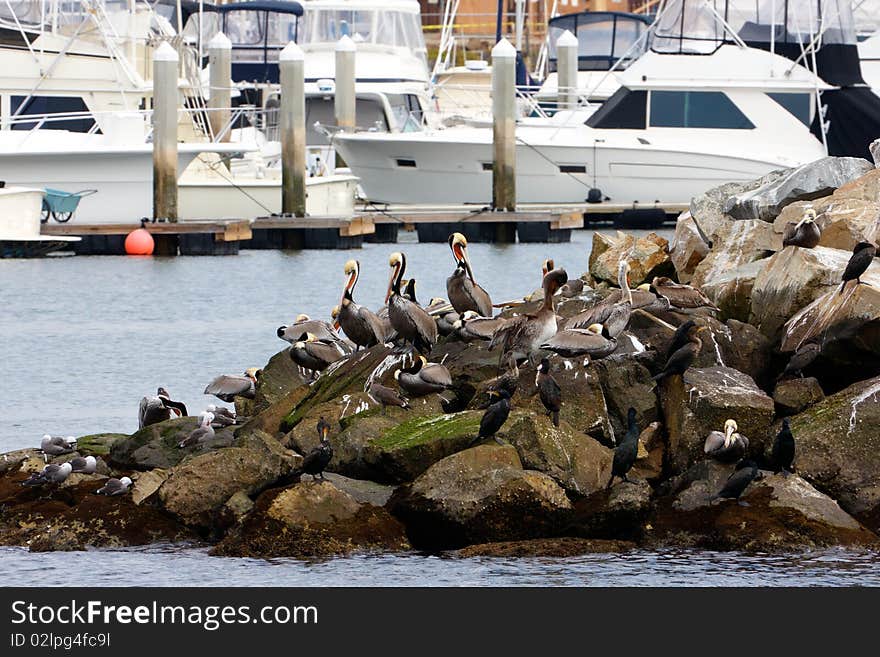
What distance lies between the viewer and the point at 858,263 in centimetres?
1414

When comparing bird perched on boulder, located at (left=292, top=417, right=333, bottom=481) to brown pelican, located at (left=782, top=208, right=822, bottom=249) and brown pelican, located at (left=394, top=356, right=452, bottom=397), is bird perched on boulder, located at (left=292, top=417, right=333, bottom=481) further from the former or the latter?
brown pelican, located at (left=782, top=208, right=822, bottom=249)

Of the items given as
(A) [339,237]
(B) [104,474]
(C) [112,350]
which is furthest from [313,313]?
(B) [104,474]

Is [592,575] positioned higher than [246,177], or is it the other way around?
[246,177]

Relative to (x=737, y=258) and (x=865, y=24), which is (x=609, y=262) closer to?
(x=737, y=258)

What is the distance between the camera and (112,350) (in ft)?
81.6

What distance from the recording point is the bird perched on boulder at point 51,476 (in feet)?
45.3

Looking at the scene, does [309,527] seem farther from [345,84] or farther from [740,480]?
[345,84]

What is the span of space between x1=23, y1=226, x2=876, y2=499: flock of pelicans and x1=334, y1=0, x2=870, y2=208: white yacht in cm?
2467

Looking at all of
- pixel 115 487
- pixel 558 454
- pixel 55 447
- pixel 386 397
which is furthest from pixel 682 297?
pixel 55 447

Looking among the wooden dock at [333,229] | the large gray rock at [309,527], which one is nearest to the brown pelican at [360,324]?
the large gray rock at [309,527]

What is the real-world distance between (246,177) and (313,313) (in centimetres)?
1252

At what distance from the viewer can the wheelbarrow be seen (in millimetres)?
35719

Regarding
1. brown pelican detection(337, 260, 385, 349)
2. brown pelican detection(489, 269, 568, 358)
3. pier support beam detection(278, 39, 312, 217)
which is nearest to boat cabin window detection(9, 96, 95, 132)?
pier support beam detection(278, 39, 312, 217)

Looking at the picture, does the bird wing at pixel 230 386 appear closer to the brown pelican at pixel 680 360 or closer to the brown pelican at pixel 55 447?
the brown pelican at pixel 55 447
